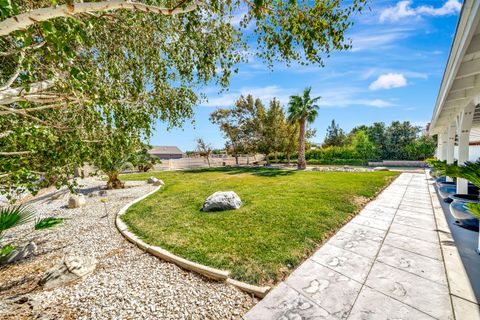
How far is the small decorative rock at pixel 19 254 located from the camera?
13.3 feet

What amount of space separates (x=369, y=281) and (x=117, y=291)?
3.96 meters

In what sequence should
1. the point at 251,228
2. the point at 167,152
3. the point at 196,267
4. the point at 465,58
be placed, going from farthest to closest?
the point at 167,152
the point at 251,228
the point at 196,267
the point at 465,58

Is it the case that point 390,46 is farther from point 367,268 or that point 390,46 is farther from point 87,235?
point 87,235

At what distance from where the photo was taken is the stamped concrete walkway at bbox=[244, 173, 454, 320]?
2.42 metres

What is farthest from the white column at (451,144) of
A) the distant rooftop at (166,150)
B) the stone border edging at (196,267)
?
the distant rooftop at (166,150)

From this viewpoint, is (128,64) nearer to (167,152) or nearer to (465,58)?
(465,58)

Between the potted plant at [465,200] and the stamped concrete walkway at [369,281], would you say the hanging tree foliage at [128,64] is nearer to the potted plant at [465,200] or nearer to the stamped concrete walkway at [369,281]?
the potted plant at [465,200]

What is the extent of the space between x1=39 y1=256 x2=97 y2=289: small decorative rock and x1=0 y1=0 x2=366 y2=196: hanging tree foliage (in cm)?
164

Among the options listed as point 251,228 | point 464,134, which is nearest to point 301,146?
point 464,134

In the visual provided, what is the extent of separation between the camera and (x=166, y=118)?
580cm

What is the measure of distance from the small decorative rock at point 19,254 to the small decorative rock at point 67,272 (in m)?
1.70

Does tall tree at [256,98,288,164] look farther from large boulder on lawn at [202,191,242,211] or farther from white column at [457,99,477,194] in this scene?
large boulder on lawn at [202,191,242,211]

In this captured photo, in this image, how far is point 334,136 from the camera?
50.1m

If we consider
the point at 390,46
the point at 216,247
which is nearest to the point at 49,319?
the point at 216,247
